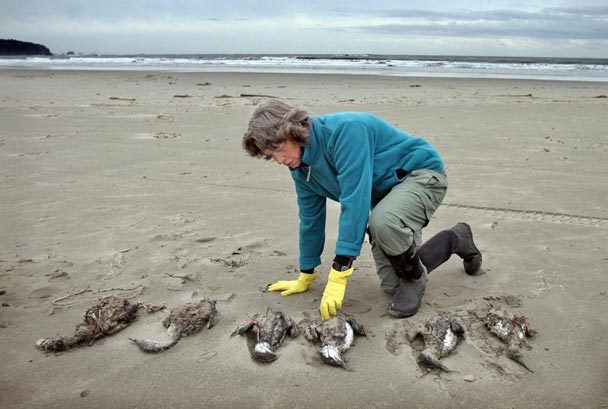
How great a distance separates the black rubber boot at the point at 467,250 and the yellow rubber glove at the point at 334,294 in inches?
33.8

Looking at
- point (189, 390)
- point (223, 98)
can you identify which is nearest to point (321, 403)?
point (189, 390)

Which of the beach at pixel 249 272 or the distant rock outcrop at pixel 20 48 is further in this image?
the distant rock outcrop at pixel 20 48

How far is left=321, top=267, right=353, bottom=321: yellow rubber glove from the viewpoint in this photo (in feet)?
8.43

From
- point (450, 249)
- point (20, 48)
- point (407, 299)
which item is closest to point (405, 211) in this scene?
point (407, 299)

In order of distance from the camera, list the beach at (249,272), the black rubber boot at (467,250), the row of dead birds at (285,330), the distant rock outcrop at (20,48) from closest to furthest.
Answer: the beach at (249,272) < the row of dead birds at (285,330) < the black rubber boot at (467,250) < the distant rock outcrop at (20,48)

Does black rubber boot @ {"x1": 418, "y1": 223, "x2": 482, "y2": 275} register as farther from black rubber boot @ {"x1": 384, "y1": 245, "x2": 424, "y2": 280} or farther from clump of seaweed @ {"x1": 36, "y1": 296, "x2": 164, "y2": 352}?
clump of seaweed @ {"x1": 36, "y1": 296, "x2": 164, "y2": 352}

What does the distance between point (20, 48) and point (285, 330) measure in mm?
71098

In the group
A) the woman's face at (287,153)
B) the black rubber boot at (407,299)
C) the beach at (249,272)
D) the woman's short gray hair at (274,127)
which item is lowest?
the beach at (249,272)

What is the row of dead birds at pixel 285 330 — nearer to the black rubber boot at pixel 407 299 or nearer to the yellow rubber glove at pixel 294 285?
the black rubber boot at pixel 407 299

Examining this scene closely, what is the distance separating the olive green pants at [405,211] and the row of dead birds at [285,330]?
0.40 m

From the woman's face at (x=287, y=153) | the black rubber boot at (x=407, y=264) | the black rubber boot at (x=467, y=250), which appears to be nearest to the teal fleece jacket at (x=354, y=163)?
the woman's face at (x=287, y=153)

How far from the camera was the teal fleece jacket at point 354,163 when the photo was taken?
8.16 feet

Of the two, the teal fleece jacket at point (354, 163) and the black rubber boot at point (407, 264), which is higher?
the teal fleece jacket at point (354, 163)

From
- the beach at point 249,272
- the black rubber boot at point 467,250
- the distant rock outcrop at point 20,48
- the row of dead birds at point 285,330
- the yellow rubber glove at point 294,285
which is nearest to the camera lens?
the beach at point 249,272
